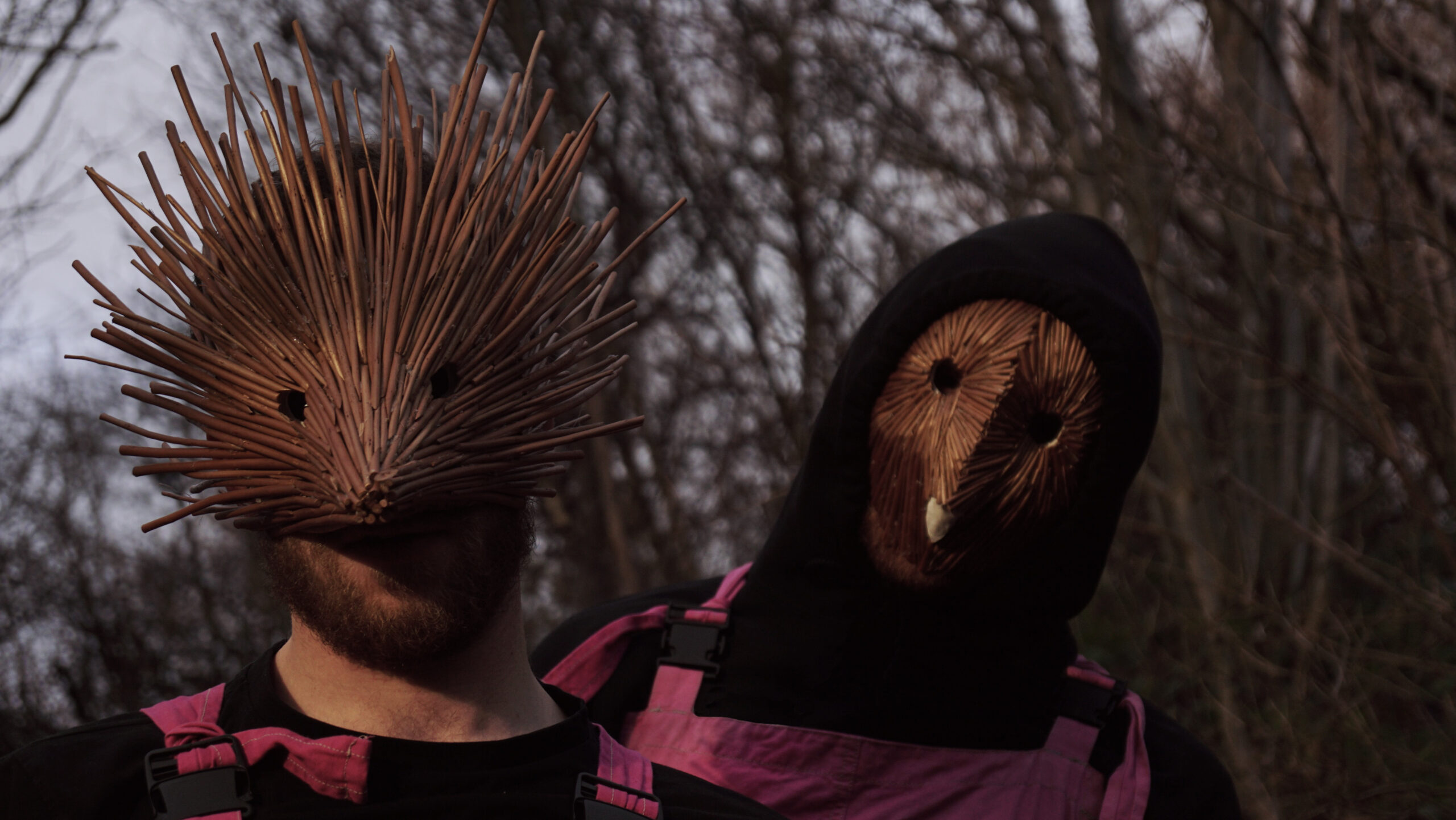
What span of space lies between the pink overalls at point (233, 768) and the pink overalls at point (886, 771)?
40.4 inches

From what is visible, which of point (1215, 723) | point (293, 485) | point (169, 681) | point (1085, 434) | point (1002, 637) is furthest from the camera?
point (169, 681)

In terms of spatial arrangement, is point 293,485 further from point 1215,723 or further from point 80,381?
point 80,381

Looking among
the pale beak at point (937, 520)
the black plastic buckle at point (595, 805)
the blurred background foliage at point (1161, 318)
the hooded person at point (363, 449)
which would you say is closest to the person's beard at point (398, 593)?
the hooded person at point (363, 449)

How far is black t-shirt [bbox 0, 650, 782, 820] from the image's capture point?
1392mm

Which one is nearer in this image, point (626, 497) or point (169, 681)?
point (169, 681)

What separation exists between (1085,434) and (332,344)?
1.49 metres

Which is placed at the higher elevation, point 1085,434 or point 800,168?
point 800,168

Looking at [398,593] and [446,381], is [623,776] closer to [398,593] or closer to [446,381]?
[398,593]

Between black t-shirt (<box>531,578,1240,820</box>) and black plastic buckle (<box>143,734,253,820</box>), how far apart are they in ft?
4.16

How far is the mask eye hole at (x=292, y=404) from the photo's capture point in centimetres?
139

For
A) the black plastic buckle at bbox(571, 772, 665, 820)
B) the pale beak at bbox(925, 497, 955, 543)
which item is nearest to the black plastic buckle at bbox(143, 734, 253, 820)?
the black plastic buckle at bbox(571, 772, 665, 820)

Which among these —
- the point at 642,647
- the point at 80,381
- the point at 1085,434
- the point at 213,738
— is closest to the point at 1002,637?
the point at 1085,434

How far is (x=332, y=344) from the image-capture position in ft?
4.52

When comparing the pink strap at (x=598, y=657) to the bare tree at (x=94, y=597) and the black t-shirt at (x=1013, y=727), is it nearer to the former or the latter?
the black t-shirt at (x=1013, y=727)
